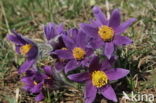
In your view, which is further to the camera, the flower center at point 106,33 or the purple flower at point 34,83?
the purple flower at point 34,83

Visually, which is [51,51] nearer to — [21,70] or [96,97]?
[21,70]

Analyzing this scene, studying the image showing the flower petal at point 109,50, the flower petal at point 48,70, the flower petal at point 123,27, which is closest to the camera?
the flower petal at point 109,50

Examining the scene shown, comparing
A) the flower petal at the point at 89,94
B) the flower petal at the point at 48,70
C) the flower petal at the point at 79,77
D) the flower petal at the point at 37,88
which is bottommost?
the flower petal at the point at 89,94

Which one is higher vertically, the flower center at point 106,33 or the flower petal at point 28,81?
the flower center at point 106,33

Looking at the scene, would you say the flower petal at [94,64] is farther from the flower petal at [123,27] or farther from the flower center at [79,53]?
the flower petal at [123,27]

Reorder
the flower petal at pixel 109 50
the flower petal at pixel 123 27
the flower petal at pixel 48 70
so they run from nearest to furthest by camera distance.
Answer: the flower petal at pixel 109 50
the flower petal at pixel 123 27
the flower petal at pixel 48 70

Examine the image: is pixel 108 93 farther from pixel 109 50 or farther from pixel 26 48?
pixel 26 48

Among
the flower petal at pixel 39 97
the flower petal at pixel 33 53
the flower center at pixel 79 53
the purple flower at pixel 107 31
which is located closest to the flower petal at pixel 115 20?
the purple flower at pixel 107 31

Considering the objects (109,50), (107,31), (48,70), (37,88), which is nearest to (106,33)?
(107,31)
